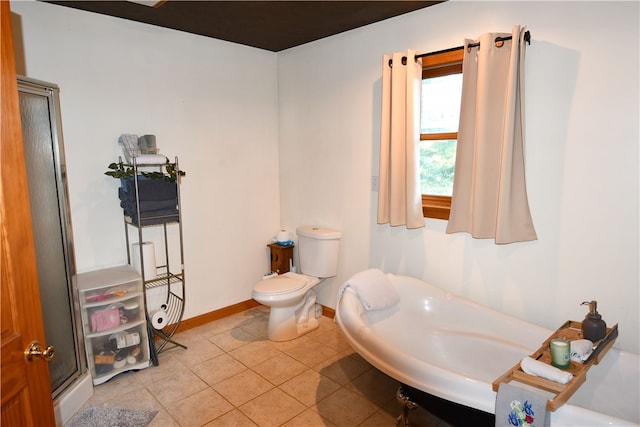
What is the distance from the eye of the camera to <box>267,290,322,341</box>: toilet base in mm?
3209

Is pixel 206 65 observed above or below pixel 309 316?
above

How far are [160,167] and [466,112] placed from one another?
227 cm

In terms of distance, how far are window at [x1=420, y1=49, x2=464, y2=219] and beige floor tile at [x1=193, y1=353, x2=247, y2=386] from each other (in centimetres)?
177

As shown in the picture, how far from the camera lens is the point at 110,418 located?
2309 mm

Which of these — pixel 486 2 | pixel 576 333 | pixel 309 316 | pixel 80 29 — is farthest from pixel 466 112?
pixel 80 29

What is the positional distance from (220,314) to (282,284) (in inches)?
34.6

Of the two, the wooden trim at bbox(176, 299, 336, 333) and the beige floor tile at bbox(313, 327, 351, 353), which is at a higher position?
the wooden trim at bbox(176, 299, 336, 333)

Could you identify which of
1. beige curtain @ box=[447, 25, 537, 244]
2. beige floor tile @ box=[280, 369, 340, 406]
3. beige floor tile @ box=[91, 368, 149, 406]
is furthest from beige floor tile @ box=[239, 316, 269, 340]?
beige curtain @ box=[447, 25, 537, 244]

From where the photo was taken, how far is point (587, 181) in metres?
2.16

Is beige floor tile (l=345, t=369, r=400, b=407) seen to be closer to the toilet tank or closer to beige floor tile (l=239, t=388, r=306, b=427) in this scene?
beige floor tile (l=239, t=388, r=306, b=427)

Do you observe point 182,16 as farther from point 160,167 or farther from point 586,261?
point 586,261

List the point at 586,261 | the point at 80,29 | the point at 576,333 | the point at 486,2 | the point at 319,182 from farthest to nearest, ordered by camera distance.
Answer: the point at 319,182, the point at 80,29, the point at 486,2, the point at 586,261, the point at 576,333

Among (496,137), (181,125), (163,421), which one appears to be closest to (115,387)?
(163,421)

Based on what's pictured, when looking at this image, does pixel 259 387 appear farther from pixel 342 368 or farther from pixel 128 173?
pixel 128 173
